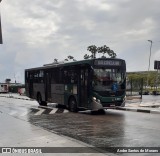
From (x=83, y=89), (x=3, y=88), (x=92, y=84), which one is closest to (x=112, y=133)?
(x=92, y=84)

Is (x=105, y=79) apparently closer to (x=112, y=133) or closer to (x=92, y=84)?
(x=92, y=84)

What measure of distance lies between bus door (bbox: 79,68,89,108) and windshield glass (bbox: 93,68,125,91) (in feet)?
2.39

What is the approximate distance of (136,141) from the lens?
11.2 m

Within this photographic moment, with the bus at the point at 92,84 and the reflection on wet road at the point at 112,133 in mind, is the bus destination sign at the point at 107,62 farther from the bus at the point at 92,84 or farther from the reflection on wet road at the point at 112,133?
the reflection on wet road at the point at 112,133

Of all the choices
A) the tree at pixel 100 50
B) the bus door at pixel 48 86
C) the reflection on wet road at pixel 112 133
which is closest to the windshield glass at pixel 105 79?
the reflection on wet road at pixel 112 133

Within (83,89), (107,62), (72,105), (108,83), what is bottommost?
(72,105)

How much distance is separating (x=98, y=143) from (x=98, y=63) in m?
10.3

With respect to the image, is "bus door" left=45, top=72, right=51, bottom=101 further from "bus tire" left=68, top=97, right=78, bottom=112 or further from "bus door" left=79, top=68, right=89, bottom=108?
"bus door" left=79, top=68, right=89, bottom=108

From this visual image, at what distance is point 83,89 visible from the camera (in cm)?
2181

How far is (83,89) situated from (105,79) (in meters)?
1.50

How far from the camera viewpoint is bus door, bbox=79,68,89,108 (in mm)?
21484

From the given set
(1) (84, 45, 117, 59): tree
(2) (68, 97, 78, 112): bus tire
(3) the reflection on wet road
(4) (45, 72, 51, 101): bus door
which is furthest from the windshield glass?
(1) (84, 45, 117, 59): tree

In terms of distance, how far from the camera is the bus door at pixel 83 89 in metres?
21.5

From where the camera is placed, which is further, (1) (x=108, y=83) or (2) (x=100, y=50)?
(2) (x=100, y=50)
